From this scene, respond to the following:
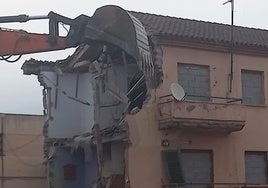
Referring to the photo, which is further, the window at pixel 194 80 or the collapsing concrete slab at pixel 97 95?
the window at pixel 194 80

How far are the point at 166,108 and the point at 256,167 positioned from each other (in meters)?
4.62

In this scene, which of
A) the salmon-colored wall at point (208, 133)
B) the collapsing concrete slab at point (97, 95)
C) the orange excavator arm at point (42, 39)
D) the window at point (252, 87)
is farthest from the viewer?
the window at point (252, 87)

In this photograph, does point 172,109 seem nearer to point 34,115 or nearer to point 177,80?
point 177,80

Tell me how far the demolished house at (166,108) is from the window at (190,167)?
34 mm

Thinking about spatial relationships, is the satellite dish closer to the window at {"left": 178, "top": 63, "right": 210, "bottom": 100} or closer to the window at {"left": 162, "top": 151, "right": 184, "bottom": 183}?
the window at {"left": 178, "top": 63, "right": 210, "bottom": 100}

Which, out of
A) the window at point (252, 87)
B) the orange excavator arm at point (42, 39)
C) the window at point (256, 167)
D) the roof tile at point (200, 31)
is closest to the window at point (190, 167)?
the window at point (256, 167)

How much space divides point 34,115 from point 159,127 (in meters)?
13.4

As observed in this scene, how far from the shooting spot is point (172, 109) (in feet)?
73.9

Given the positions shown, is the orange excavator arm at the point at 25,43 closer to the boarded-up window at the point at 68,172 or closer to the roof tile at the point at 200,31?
the roof tile at the point at 200,31

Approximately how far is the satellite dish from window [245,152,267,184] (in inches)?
152

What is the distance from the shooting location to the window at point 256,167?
82.4 ft

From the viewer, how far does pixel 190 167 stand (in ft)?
78.3

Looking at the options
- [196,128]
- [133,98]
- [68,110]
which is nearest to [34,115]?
[68,110]

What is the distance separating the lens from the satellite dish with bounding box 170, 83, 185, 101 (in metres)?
22.7
